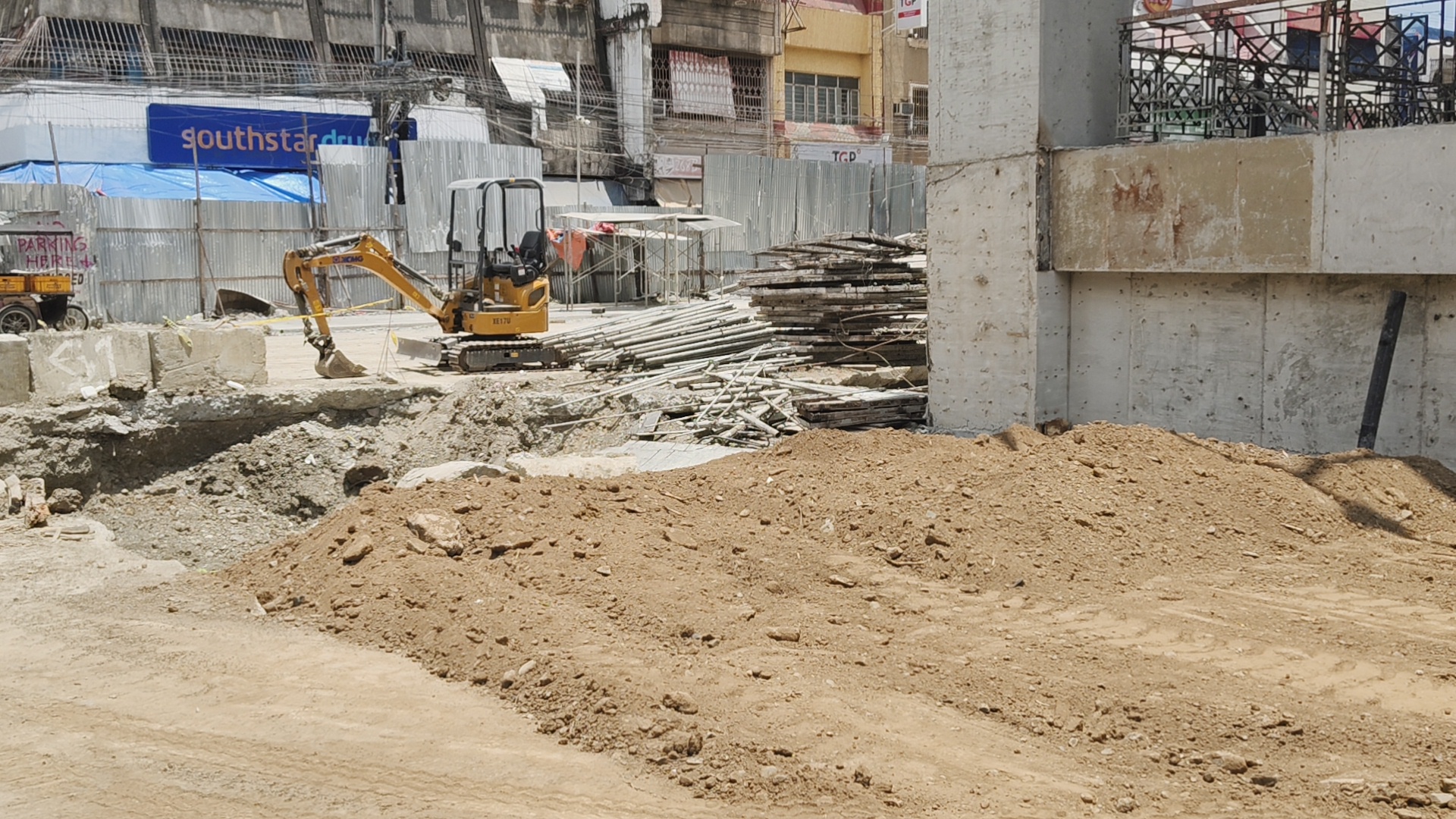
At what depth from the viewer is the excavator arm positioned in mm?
16938

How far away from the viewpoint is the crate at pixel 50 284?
21.4 m

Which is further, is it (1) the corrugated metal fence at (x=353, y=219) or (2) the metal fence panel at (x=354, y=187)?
(2) the metal fence panel at (x=354, y=187)

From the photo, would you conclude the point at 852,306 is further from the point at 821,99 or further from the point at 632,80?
the point at 821,99

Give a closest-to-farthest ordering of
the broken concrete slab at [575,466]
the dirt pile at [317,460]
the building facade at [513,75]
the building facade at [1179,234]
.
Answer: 1. the building facade at [1179,234]
2. the broken concrete slab at [575,466]
3. the dirt pile at [317,460]
4. the building facade at [513,75]

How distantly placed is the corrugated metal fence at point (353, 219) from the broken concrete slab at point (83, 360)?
438 inches

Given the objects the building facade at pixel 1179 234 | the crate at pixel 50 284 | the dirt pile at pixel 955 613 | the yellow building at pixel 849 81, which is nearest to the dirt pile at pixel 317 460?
the dirt pile at pixel 955 613

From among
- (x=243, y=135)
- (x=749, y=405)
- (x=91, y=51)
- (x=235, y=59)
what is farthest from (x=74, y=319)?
(x=749, y=405)

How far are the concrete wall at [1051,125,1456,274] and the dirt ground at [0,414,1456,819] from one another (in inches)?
57.6

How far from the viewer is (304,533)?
9.34m

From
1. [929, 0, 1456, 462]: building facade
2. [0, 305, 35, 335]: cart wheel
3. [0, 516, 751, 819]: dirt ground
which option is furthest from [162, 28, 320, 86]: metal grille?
[0, 516, 751, 819]: dirt ground

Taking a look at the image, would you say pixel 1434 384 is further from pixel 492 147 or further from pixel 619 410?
pixel 492 147

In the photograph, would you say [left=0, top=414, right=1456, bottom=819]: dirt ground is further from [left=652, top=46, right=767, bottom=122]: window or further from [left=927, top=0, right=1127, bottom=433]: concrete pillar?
[left=652, top=46, right=767, bottom=122]: window

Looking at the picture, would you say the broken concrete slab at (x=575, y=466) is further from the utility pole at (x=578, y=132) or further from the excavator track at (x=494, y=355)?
the utility pole at (x=578, y=132)

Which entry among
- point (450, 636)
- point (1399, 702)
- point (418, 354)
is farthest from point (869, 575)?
point (418, 354)
